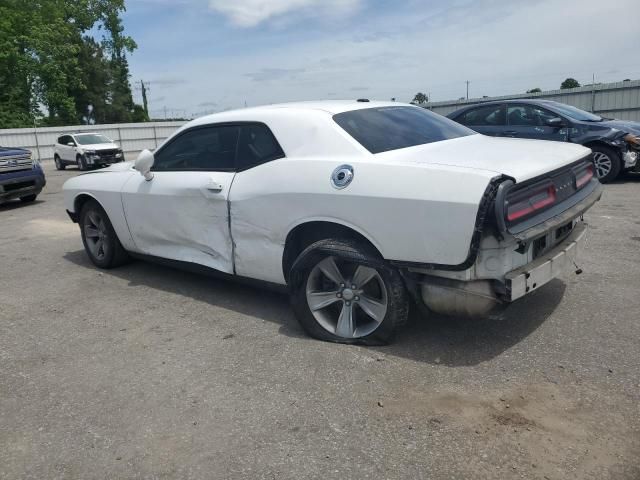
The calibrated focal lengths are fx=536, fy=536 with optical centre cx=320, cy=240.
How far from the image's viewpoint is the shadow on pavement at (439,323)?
3.39 m

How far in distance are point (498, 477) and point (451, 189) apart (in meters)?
1.44

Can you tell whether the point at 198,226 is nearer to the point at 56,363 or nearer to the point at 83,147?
the point at 56,363

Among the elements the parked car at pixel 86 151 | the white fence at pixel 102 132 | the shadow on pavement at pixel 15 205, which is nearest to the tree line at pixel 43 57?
the white fence at pixel 102 132

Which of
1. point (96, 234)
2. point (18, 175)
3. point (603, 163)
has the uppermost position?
point (18, 175)

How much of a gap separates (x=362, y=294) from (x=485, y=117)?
7.83m

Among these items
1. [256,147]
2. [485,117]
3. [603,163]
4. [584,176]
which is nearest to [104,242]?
→ [256,147]

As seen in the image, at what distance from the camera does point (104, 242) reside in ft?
18.5

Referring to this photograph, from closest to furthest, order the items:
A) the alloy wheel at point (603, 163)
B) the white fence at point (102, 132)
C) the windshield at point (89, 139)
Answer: the alloy wheel at point (603, 163)
the windshield at point (89, 139)
the white fence at point (102, 132)

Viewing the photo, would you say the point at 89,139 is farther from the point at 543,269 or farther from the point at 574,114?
the point at 543,269

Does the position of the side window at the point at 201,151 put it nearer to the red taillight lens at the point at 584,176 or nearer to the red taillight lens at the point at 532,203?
the red taillight lens at the point at 532,203

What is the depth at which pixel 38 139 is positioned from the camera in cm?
3234

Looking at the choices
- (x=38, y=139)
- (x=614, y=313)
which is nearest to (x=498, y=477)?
(x=614, y=313)

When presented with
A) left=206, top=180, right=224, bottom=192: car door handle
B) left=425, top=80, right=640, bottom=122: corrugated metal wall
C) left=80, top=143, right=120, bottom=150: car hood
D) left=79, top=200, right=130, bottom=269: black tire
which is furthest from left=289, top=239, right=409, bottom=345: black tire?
left=80, top=143, right=120, bottom=150: car hood

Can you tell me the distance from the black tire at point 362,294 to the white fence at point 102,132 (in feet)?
95.4
